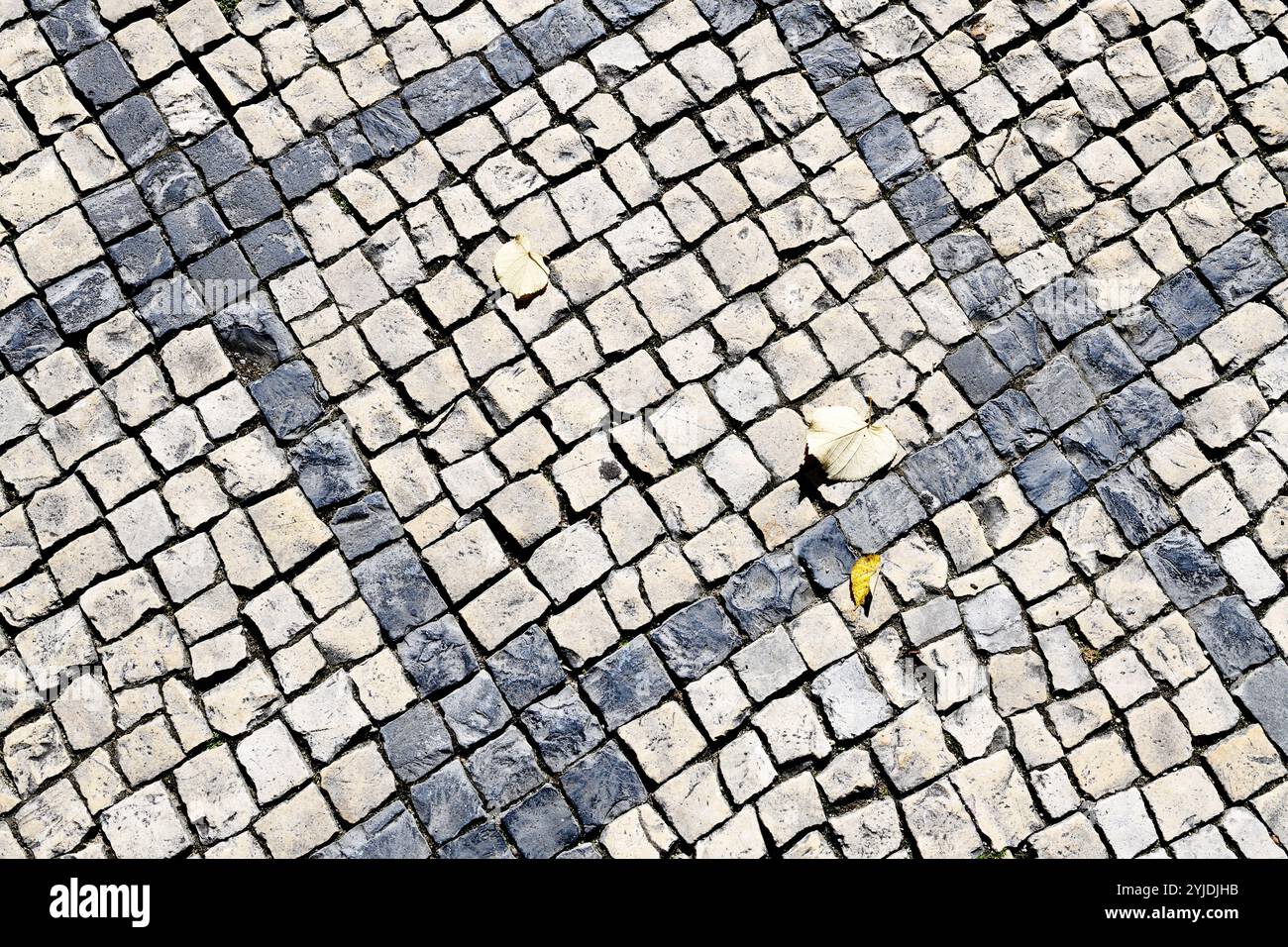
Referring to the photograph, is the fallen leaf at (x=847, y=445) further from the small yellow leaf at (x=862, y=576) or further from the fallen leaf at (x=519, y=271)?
the fallen leaf at (x=519, y=271)

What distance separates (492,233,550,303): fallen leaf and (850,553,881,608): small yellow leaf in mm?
1560

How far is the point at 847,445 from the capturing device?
4141 millimetres

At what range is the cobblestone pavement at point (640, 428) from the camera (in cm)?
391

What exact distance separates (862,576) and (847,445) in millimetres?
476

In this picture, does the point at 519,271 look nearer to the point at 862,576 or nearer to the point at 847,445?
the point at 847,445

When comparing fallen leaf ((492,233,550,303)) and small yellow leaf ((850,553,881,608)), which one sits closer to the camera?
small yellow leaf ((850,553,881,608))

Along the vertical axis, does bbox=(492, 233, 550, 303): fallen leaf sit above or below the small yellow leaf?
above

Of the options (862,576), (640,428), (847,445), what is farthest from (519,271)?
(862,576)

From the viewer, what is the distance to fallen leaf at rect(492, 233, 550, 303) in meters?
4.29

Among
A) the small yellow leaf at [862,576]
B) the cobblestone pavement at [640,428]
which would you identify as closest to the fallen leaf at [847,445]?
the cobblestone pavement at [640,428]

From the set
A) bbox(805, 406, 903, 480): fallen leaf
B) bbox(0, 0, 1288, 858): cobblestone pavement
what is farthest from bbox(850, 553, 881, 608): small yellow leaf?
bbox(805, 406, 903, 480): fallen leaf

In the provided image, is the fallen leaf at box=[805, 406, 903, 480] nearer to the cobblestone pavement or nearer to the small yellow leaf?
the cobblestone pavement
